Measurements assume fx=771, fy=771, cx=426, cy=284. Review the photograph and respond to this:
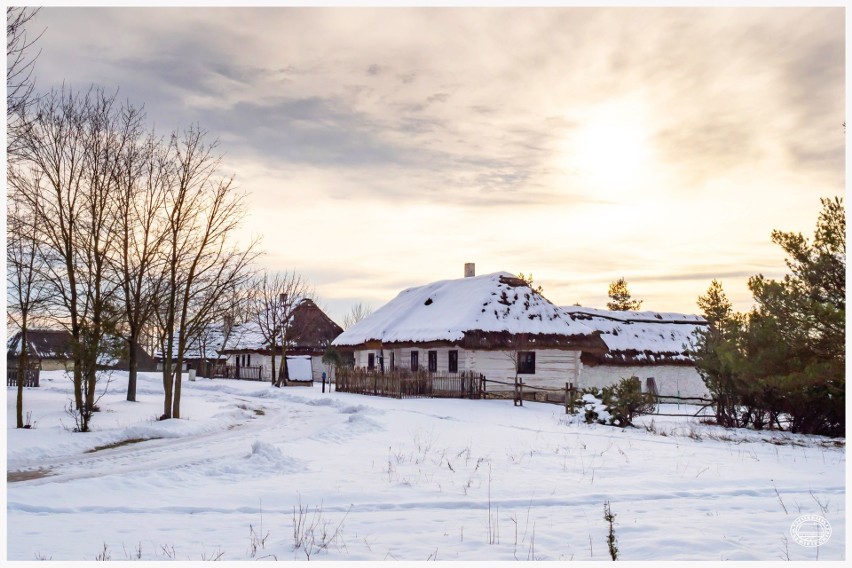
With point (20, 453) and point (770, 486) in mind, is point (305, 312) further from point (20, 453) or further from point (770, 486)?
point (770, 486)

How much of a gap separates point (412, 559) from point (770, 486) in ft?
21.8

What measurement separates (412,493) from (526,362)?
960 inches

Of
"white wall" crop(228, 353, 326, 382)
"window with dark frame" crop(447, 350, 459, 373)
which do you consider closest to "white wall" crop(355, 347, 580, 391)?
"window with dark frame" crop(447, 350, 459, 373)

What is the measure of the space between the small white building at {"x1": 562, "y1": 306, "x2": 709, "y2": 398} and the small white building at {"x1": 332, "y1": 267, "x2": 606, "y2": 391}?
5.04 ft

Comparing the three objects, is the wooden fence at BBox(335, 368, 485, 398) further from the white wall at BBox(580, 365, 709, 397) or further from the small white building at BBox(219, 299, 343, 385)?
the small white building at BBox(219, 299, 343, 385)

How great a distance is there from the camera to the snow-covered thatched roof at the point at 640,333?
39.8m

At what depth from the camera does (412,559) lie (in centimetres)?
742

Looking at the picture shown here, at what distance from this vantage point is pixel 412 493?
1078 centimetres

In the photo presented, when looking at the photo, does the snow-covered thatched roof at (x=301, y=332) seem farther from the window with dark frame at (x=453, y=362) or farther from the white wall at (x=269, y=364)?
the window with dark frame at (x=453, y=362)

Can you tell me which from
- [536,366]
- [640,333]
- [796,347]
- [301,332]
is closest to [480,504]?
[796,347]

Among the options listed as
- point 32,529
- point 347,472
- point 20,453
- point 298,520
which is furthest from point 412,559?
point 20,453

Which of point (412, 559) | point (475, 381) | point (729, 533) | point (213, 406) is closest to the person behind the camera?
point (412, 559)

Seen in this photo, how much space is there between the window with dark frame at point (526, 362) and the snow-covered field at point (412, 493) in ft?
46.1

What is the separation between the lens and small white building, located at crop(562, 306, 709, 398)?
3875cm
